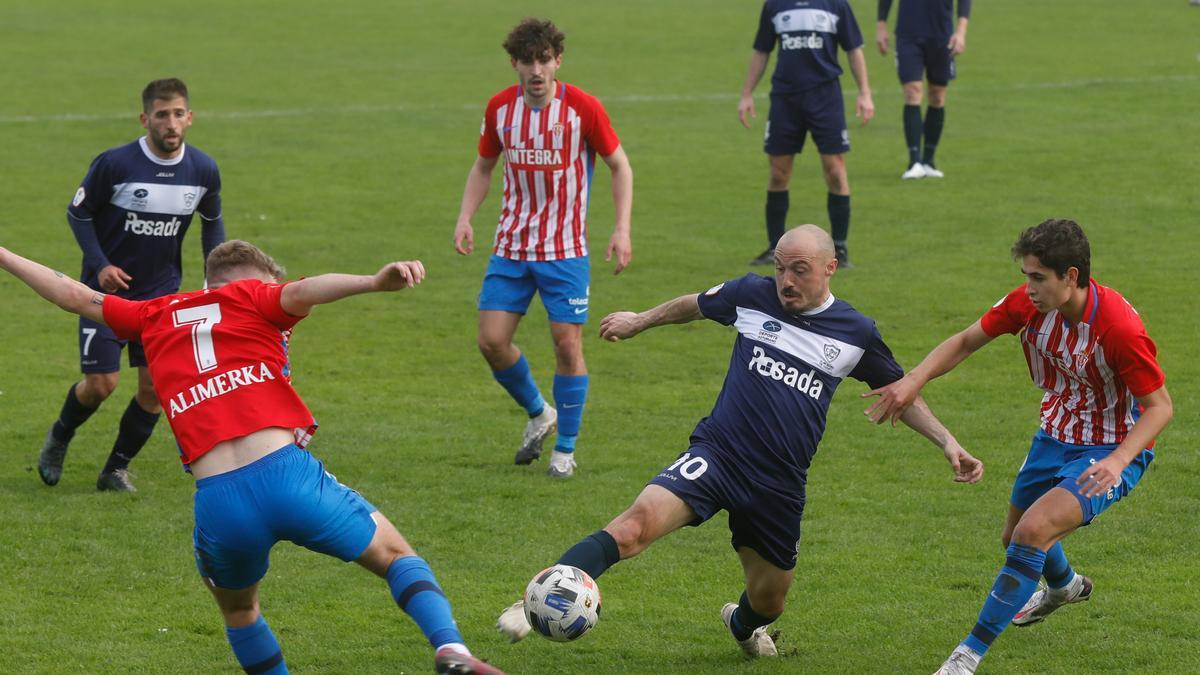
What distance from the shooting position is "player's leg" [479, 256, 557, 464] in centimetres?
976

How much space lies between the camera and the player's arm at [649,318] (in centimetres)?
670

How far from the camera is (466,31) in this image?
33844 millimetres

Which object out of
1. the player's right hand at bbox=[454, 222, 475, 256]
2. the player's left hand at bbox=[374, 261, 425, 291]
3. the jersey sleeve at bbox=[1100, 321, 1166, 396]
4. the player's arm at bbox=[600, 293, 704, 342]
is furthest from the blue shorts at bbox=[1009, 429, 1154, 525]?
the player's right hand at bbox=[454, 222, 475, 256]

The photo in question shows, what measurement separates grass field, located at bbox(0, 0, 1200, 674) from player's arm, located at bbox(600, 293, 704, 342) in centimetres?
145

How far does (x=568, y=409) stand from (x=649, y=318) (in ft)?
10.2

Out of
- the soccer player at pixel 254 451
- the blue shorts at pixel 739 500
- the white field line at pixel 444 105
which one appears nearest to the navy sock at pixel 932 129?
the white field line at pixel 444 105

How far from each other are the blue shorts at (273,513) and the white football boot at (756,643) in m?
1.91

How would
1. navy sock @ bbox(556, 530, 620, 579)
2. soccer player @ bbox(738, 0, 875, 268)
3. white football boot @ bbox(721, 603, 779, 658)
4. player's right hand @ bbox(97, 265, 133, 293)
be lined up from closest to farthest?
navy sock @ bbox(556, 530, 620, 579)
white football boot @ bbox(721, 603, 779, 658)
player's right hand @ bbox(97, 265, 133, 293)
soccer player @ bbox(738, 0, 875, 268)

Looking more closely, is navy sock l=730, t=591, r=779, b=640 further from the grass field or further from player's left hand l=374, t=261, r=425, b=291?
player's left hand l=374, t=261, r=425, b=291

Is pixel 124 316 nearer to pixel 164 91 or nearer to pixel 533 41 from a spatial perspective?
pixel 164 91

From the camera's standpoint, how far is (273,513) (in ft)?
18.6

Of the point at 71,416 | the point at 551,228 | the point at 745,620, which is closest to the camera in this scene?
the point at 745,620

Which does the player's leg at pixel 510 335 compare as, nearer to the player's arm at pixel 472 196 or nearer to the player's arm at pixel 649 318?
the player's arm at pixel 472 196

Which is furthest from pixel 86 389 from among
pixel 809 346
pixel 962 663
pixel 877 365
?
pixel 962 663
